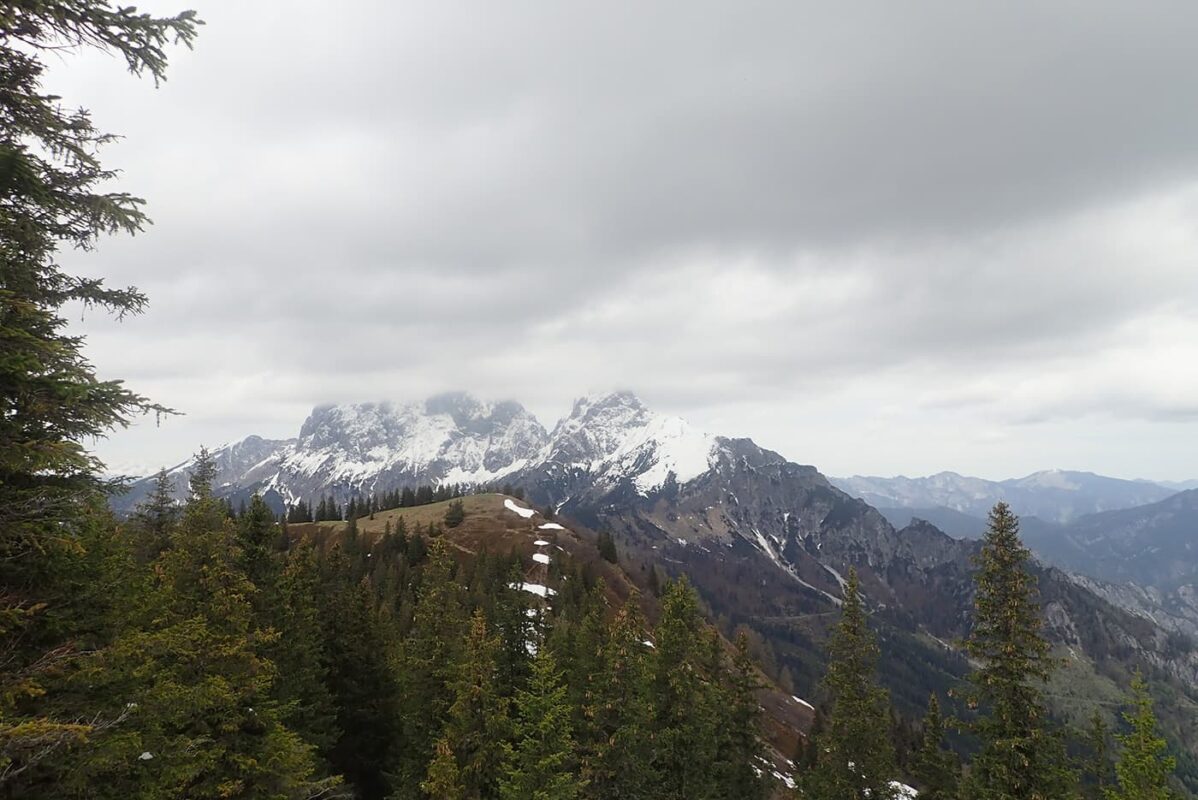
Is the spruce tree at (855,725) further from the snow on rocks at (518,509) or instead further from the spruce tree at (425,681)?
the snow on rocks at (518,509)

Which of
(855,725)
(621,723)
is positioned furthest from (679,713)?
(855,725)

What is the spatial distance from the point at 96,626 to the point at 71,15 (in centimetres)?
1267

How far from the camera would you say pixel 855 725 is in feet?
83.4

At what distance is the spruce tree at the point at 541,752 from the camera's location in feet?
72.4

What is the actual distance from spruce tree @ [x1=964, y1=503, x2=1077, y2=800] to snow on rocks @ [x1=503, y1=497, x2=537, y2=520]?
12737cm

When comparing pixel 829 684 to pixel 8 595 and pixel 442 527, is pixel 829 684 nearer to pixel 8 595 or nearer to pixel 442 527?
pixel 8 595

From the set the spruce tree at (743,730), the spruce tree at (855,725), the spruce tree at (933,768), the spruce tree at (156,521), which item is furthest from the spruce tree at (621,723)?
the spruce tree at (156,521)

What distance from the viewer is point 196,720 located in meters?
17.3

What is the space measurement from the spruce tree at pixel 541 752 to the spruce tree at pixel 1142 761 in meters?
17.8

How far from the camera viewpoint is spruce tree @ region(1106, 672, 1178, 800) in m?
17.4

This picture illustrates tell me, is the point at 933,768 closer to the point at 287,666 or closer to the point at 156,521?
the point at 287,666

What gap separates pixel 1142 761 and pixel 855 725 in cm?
974

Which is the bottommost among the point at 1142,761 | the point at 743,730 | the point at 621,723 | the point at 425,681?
the point at 743,730

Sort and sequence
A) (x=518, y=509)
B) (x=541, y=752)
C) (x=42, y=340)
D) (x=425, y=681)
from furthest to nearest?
(x=518, y=509)
(x=425, y=681)
(x=541, y=752)
(x=42, y=340)
